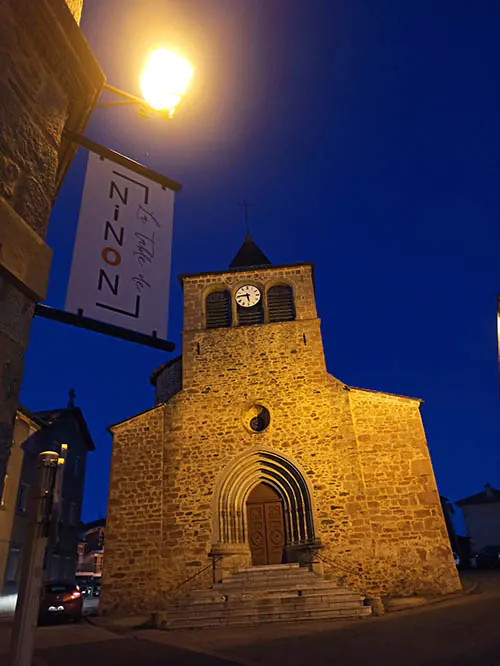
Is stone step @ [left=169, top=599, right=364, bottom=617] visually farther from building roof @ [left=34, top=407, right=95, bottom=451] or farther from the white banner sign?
building roof @ [left=34, top=407, right=95, bottom=451]

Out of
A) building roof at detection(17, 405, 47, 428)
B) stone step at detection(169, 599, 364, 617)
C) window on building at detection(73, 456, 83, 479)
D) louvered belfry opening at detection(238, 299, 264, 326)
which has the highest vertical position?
louvered belfry opening at detection(238, 299, 264, 326)

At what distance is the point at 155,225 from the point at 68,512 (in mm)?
21154

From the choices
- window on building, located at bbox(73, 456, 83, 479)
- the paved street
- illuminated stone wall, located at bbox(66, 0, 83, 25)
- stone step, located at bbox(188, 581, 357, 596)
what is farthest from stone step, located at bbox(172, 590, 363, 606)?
window on building, located at bbox(73, 456, 83, 479)

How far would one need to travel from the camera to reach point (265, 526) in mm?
12188

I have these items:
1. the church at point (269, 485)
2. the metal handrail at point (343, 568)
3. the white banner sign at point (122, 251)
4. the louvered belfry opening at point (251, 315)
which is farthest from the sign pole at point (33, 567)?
the louvered belfry opening at point (251, 315)

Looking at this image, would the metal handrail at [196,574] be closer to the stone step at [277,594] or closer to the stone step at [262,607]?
the stone step at [277,594]

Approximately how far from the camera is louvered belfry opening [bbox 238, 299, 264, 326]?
14.6m

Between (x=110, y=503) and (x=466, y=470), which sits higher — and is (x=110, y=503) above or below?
below

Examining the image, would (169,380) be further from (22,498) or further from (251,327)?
(22,498)

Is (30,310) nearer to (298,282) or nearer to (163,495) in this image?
(163,495)

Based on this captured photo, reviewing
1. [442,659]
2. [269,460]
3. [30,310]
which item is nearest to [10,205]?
[30,310]

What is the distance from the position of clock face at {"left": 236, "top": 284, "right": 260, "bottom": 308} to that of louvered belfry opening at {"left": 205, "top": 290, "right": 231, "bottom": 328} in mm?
366

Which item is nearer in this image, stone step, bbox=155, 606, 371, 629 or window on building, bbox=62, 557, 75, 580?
stone step, bbox=155, 606, 371, 629

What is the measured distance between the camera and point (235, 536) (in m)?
11.8
